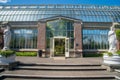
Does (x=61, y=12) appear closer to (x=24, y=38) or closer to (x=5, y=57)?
(x=24, y=38)

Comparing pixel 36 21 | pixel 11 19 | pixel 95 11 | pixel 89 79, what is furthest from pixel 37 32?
pixel 89 79

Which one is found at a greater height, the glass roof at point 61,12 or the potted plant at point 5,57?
the glass roof at point 61,12

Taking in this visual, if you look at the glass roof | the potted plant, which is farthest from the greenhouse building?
the potted plant

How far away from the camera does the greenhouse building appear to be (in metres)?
32.4

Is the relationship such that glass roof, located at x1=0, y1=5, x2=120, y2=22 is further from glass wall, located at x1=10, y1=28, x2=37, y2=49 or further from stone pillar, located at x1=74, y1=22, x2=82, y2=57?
stone pillar, located at x1=74, y1=22, x2=82, y2=57

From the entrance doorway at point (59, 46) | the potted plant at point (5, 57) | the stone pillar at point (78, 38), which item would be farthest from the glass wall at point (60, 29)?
the potted plant at point (5, 57)

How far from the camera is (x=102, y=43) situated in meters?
33.9

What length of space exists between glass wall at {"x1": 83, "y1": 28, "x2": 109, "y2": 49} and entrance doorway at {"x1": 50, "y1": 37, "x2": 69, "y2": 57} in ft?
11.4

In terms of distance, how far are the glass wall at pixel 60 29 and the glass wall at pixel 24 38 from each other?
2.78m

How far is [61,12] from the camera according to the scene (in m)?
38.0

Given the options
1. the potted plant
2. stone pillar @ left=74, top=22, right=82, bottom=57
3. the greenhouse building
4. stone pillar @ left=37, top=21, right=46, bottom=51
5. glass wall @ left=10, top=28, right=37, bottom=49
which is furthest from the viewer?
glass wall @ left=10, top=28, right=37, bottom=49

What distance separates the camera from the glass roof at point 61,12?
36.6 m

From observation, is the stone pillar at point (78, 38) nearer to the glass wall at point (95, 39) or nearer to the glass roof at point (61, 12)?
the glass wall at point (95, 39)

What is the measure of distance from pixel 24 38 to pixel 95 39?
1227 cm
